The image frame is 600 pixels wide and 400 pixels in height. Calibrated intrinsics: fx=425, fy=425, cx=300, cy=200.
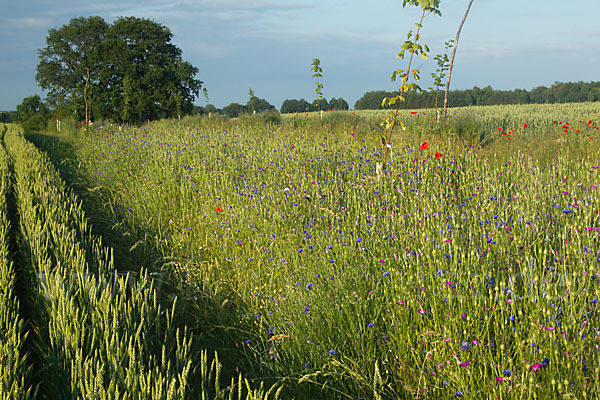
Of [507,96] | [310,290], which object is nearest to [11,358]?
[310,290]

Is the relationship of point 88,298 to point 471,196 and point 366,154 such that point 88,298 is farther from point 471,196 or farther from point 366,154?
point 366,154

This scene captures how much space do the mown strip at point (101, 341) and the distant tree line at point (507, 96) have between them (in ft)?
117

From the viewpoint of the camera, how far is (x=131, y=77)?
32438 mm

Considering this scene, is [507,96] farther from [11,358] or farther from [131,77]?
[11,358]

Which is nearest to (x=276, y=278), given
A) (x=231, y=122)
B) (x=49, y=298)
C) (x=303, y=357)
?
(x=303, y=357)

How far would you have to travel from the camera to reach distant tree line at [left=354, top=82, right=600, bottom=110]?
39.7m

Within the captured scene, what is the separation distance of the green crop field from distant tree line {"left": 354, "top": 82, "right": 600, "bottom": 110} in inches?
1318

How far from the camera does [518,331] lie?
219 centimetres

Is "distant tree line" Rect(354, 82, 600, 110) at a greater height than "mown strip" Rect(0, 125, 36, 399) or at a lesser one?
greater

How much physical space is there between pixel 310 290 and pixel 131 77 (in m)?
33.8

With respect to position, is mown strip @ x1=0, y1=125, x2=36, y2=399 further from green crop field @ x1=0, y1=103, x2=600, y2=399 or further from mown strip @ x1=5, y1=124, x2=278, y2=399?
mown strip @ x1=5, y1=124, x2=278, y2=399

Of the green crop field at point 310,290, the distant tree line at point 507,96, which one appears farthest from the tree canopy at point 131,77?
→ the green crop field at point 310,290

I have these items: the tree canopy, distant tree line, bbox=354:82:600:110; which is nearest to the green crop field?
the tree canopy

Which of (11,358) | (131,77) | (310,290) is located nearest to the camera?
(11,358)
